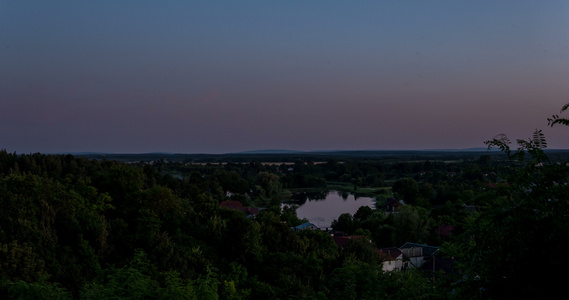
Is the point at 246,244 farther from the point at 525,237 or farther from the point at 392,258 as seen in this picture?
the point at 525,237

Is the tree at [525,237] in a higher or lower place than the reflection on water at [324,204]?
higher

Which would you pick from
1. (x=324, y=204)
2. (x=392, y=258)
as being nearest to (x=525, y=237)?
(x=392, y=258)

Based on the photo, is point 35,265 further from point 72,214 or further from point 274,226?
point 274,226

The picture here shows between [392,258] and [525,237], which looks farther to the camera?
[392,258]

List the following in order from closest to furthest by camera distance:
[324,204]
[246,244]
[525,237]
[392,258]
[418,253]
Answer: [525,237], [246,244], [392,258], [418,253], [324,204]

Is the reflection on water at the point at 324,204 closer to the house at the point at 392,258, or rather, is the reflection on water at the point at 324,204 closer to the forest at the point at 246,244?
Result: the forest at the point at 246,244

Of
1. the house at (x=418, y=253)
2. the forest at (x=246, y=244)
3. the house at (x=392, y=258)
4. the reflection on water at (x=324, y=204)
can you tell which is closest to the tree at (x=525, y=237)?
the forest at (x=246, y=244)
